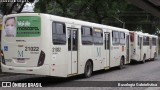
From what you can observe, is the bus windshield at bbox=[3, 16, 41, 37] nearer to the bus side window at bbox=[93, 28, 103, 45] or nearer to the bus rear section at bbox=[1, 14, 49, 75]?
the bus rear section at bbox=[1, 14, 49, 75]

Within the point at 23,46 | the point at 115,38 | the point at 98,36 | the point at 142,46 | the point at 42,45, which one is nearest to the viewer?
the point at 42,45

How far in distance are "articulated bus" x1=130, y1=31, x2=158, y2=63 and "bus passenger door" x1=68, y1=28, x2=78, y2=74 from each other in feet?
44.5

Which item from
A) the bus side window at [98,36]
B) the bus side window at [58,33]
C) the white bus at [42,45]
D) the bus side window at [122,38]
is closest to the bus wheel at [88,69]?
the white bus at [42,45]

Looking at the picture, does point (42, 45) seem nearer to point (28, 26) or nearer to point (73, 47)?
point (28, 26)

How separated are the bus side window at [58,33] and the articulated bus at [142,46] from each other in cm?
1487

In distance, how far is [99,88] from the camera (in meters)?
11.3

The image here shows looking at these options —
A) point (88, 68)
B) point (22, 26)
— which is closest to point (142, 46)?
point (88, 68)

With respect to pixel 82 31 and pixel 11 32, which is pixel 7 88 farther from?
pixel 82 31

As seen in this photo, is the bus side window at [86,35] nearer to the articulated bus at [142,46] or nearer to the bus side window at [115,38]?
the bus side window at [115,38]

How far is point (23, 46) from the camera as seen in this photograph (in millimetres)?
11484

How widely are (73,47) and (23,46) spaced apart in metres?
2.65

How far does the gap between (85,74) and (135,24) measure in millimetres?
50033

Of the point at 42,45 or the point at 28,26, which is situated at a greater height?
the point at 28,26

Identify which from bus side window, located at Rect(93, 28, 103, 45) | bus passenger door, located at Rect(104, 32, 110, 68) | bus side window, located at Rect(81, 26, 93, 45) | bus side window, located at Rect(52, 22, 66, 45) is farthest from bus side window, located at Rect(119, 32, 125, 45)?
bus side window, located at Rect(52, 22, 66, 45)
